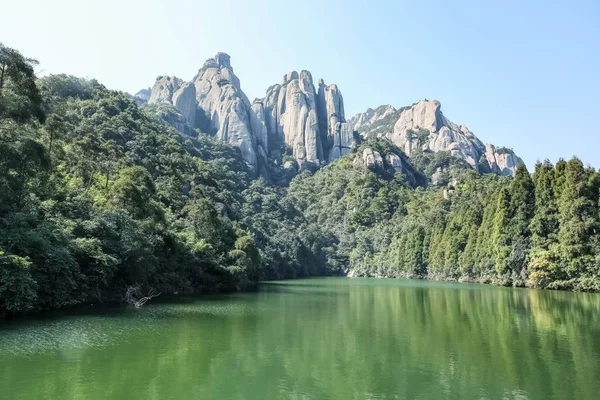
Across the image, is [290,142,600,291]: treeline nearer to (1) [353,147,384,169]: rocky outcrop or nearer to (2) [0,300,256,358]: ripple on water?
(1) [353,147,384,169]: rocky outcrop

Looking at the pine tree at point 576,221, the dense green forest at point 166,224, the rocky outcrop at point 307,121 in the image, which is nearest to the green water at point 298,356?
the dense green forest at point 166,224

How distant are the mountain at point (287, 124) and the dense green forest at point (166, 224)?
49.7m

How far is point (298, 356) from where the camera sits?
16.9 meters

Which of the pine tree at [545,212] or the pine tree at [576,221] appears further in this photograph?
the pine tree at [545,212]

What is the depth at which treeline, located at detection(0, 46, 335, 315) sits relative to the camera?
24.5 meters

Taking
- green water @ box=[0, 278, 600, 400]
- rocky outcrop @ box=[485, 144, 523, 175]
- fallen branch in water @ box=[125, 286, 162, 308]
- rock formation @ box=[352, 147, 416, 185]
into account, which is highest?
rocky outcrop @ box=[485, 144, 523, 175]

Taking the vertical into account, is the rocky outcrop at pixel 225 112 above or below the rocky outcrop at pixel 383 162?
above

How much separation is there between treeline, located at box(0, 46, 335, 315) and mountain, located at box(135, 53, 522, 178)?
268ft

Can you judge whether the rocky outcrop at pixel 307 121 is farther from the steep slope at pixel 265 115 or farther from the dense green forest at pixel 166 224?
the dense green forest at pixel 166 224

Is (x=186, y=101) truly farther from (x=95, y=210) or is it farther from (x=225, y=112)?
(x=95, y=210)

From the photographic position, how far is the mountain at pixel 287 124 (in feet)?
544

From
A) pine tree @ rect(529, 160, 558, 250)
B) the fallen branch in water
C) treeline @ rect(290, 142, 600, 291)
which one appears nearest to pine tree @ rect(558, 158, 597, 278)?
treeline @ rect(290, 142, 600, 291)

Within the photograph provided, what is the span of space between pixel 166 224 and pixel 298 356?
29776 millimetres

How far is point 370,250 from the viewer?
113375 millimetres
